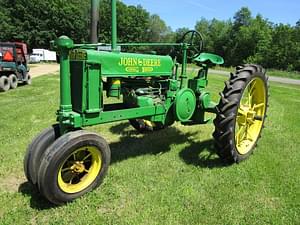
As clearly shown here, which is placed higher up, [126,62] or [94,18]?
[94,18]

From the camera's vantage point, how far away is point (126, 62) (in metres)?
3.72

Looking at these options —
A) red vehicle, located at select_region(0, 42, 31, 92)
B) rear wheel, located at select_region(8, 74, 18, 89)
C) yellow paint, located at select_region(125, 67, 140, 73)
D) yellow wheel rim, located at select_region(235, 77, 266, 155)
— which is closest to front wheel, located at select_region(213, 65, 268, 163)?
yellow wheel rim, located at select_region(235, 77, 266, 155)

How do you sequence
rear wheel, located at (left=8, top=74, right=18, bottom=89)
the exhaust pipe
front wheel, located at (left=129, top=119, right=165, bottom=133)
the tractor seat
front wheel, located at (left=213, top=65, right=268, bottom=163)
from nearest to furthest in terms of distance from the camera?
front wheel, located at (left=213, top=65, right=268, bottom=163)
the tractor seat
front wheel, located at (left=129, top=119, right=165, bottom=133)
the exhaust pipe
rear wheel, located at (left=8, top=74, right=18, bottom=89)

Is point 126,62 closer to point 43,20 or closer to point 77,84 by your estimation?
point 77,84

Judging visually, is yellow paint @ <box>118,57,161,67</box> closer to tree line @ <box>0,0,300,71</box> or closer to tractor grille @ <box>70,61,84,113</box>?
tractor grille @ <box>70,61,84,113</box>

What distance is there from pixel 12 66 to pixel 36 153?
10702 mm

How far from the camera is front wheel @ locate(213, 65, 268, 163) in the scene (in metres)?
3.93

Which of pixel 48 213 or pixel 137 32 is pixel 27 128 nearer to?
pixel 48 213

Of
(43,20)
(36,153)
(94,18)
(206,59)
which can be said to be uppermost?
(43,20)

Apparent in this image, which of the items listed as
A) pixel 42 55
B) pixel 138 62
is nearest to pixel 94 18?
pixel 138 62

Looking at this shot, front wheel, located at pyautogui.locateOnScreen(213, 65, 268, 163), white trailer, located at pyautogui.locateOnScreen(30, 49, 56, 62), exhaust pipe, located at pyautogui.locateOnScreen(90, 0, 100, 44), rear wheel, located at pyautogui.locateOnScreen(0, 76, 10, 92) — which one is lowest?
white trailer, located at pyautogui.locateOnScreen(30, 49, 56, 62)

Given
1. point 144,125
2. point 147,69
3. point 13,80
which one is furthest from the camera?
point 13,80

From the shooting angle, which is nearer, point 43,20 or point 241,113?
point 241,113

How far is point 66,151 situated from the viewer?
296 centimetres
